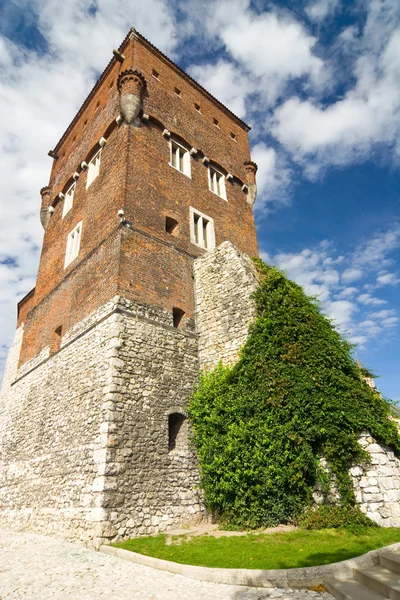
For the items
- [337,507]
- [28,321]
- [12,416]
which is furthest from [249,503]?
[28,321]

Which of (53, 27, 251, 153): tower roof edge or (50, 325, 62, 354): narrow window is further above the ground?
(53, 27, 251, 153): tower roof edge

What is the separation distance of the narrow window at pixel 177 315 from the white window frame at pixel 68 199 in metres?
8.94

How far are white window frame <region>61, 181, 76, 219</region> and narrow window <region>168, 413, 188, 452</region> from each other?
12058mm

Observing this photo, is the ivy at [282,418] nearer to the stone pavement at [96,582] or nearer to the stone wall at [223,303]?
the stone wall at [223,303]

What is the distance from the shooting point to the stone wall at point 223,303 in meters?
12.0

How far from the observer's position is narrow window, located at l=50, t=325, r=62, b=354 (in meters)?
14.9

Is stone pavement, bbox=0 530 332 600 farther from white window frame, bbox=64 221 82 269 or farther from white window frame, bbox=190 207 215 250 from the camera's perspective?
white window frame, bbox=190 207 215 250

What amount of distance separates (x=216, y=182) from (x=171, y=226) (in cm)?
514

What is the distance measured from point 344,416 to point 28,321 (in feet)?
47.7

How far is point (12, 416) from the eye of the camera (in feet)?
51.8

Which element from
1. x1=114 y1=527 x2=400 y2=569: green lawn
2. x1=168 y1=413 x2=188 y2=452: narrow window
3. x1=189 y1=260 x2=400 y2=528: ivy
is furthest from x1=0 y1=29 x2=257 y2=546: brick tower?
x1=114 y1=527 x2=400 y2=569: green lawn

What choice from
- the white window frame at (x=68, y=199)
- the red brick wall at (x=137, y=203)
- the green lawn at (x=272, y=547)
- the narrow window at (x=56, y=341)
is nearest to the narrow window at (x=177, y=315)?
the red brick wall at (x=137, y=203)

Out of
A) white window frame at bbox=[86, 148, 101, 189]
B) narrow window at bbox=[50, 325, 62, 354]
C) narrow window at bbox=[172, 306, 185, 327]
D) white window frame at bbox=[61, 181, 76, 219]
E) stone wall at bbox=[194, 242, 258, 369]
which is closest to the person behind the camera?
stone wall at bbox=[194, 242, 258, 369]

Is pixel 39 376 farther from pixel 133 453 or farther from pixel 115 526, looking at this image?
pixel 115 526
